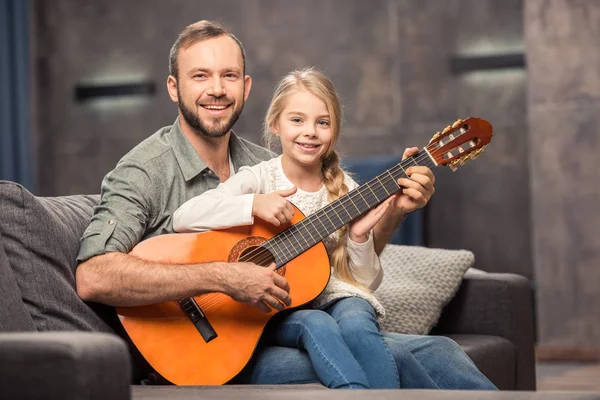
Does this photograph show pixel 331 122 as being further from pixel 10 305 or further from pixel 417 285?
pixel 10 305

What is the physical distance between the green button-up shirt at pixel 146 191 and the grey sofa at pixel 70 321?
9cm

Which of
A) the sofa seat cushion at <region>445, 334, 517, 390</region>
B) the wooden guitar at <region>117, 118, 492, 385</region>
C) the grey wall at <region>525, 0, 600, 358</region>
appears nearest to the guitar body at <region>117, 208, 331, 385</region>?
the wooden guitar at <region>117, 118, 492, 385</region>

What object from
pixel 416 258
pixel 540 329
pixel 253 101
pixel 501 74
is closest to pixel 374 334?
pixel 416 258

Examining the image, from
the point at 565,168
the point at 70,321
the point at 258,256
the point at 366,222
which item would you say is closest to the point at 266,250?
the point at 258,256

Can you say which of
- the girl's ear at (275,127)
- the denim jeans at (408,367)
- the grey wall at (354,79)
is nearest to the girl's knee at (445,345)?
the denim jeans at (408,367)

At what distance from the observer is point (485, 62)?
5387 millimetres

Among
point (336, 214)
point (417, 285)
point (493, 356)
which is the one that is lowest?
point (493, 356)

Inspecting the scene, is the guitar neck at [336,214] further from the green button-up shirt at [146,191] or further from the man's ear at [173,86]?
the man's ear at [173,86]

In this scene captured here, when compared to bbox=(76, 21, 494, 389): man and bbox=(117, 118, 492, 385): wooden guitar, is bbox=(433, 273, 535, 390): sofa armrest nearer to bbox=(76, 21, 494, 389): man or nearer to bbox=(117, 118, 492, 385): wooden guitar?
bbox=(76, 21, 494, 389): man

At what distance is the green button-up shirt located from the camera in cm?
223

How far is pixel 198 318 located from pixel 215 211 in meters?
0.25

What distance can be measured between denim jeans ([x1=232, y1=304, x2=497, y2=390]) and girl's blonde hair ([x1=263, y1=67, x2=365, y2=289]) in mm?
213

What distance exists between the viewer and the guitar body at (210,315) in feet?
7.09

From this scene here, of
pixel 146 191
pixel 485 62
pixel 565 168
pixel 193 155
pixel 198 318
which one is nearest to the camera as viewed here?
pixel 198 318
